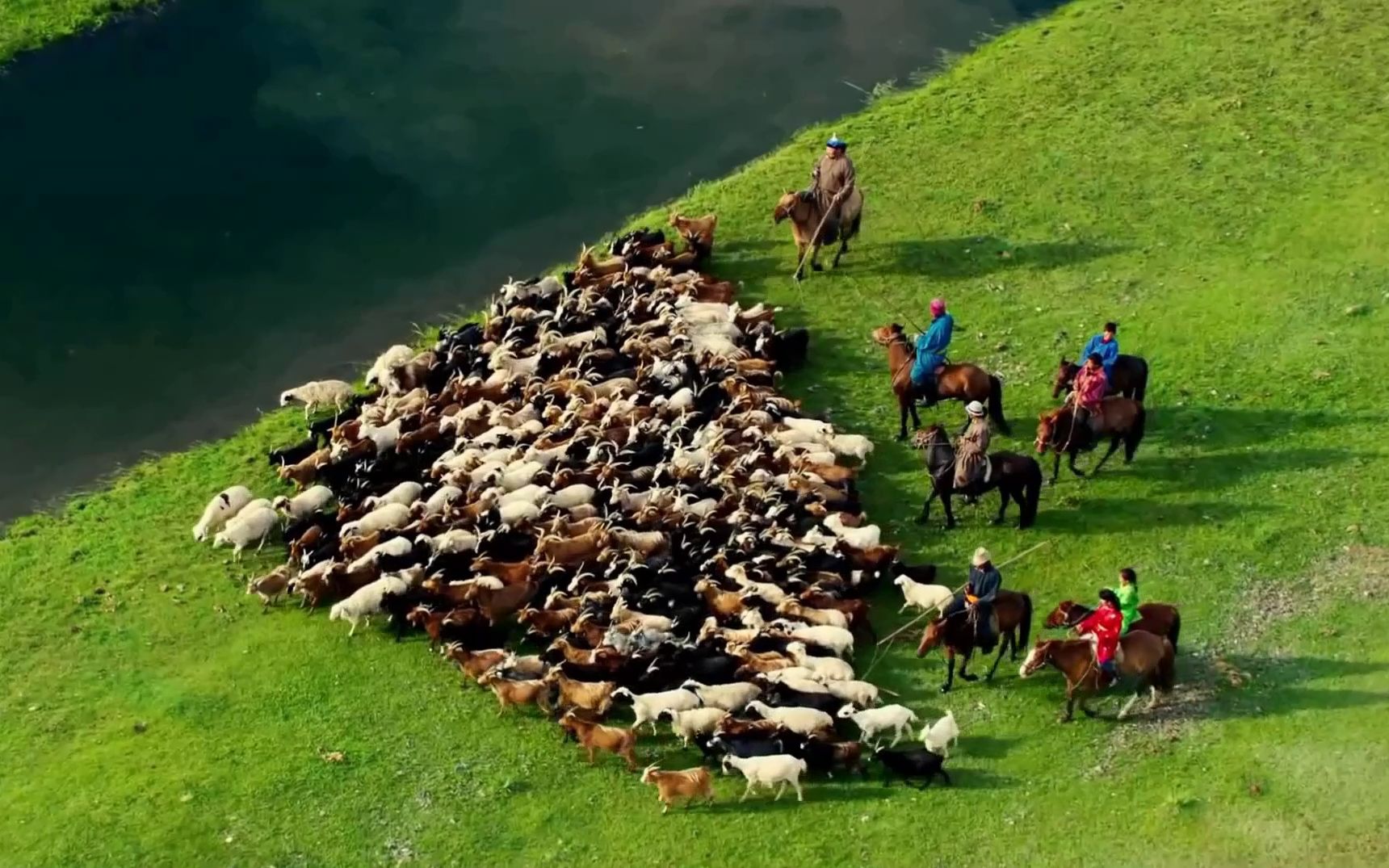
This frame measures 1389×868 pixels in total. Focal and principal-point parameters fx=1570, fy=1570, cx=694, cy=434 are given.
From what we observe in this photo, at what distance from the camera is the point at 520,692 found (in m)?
18.6

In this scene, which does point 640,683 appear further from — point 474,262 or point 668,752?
point 474,262

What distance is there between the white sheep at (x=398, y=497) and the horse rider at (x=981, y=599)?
301 inches

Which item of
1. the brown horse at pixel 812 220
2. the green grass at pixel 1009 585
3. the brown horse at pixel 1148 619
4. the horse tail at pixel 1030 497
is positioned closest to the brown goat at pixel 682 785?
the green grass at pixel 1009 585

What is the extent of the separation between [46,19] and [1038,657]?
1110 inches

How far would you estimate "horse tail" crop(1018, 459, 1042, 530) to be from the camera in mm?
21672

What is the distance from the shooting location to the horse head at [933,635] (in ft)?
62.5

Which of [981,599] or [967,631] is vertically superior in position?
[981,599]

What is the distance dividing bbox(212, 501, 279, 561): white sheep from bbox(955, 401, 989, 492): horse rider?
9421 mm

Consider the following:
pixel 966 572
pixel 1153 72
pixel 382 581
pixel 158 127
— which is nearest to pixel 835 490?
pixel 966 572

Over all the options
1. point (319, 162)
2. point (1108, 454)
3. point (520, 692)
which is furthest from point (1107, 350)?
point (319, 162)

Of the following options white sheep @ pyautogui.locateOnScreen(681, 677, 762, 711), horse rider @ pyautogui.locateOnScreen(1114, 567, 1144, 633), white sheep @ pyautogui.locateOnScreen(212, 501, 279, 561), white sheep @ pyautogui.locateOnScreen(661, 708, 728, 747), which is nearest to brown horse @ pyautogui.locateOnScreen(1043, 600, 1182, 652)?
horse rider @ pyautogui.locateOnScreen(1114, 567, 1144, 633)

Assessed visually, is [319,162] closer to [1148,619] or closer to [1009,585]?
[1009,585]

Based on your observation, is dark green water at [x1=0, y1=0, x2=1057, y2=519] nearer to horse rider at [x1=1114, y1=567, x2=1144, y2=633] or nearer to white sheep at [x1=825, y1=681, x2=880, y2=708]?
white sheep at [x1=825, y1=681, x2=880, y2=708]

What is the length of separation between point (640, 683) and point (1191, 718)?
6493 mm
